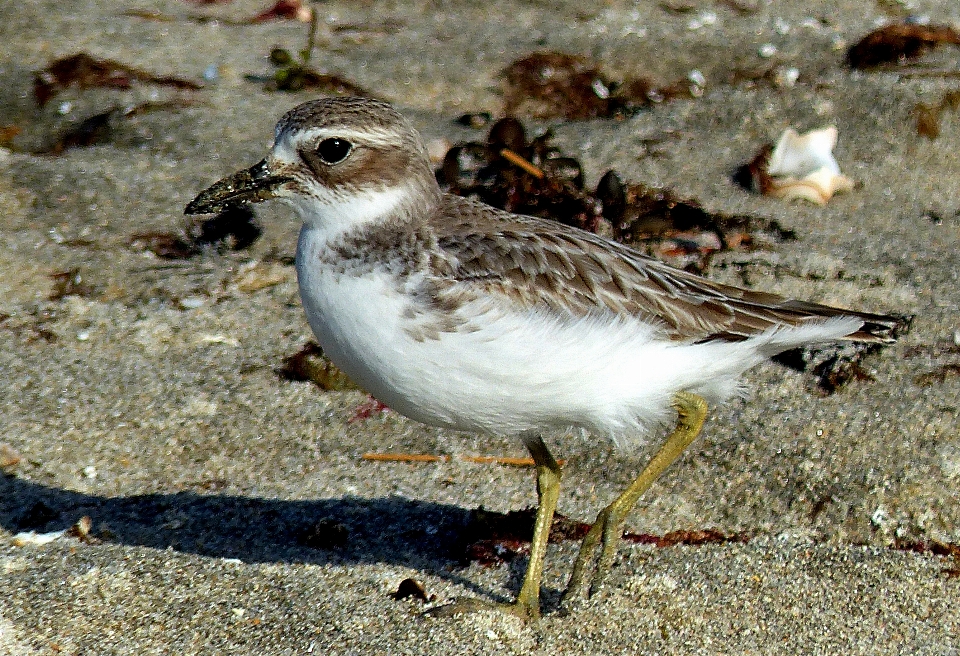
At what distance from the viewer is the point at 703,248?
574 cm

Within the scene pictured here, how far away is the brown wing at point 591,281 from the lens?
3523 mm

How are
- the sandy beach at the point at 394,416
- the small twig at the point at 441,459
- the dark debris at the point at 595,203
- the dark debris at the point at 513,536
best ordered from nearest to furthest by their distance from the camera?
the sandy beach at the point at 394,416, the dark debris at the point at 513,536, the small twig at the point at 441,459, the dark debris at the point at 595,203

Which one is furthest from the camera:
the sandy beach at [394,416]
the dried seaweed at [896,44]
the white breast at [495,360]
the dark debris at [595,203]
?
the dried seaweed at [896,44]

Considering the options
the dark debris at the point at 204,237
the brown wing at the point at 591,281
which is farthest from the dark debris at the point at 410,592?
the dark debris at the point at 204,237

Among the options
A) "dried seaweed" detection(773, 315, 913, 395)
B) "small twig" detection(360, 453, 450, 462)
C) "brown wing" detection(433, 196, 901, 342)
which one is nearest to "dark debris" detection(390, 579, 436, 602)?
"brown wing" detection(433, 196, 901, 342)

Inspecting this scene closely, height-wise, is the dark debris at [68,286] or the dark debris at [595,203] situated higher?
the dark debris at [595,203]

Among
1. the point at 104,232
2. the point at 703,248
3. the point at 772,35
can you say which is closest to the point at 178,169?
the point at 104,232

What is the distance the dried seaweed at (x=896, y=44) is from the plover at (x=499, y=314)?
13.8ft

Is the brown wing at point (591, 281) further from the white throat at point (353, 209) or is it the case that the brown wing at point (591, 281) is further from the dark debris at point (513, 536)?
the dark debris at point (513, 536)

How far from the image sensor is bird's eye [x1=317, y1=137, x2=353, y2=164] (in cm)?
363

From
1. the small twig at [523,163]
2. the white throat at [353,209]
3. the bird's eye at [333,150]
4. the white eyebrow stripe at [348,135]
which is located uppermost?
the white eyebrow stripe at [348,135]

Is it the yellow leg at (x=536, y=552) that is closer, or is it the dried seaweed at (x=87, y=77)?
the yellow leg at (x=536, y=552)

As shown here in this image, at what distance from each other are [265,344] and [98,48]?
3.26 meters

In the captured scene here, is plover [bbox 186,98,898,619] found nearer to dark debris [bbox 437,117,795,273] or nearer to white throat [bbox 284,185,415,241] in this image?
white throat [bbox 284,185,415,241]
